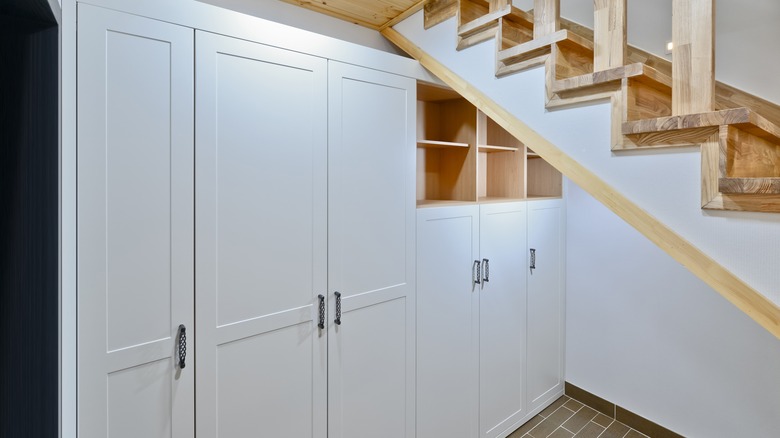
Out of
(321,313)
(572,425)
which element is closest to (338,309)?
(321,313)

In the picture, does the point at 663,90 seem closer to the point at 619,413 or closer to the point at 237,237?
the point at 237,237

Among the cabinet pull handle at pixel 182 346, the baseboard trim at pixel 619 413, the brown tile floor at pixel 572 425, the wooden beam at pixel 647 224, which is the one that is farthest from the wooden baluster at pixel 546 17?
the baseboard trim at pixel 619 413

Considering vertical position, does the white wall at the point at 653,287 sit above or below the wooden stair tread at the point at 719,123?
below

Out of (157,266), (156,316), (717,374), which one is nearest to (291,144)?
(157,266)

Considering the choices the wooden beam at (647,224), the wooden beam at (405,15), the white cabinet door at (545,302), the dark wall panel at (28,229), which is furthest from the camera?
the white cabinet door at (545,302)

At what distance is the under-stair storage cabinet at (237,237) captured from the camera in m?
1.20

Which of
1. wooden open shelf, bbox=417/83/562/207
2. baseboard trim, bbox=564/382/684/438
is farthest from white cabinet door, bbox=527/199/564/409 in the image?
wooden open shelf, bbox=417/83/562/207

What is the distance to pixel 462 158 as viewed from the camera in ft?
7.97

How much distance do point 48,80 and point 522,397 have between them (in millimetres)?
2913

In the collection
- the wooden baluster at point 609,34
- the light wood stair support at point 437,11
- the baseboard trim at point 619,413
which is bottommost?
the baseboard trim at point 619,413

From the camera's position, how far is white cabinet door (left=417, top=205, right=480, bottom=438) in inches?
81.8

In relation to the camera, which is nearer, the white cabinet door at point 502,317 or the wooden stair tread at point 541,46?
the wooden stair tread at point 541,46

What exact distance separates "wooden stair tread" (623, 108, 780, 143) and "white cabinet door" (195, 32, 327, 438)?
1.18 metres

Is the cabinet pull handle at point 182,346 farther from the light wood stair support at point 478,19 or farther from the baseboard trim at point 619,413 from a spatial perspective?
the baseboard trim at point 619,413
